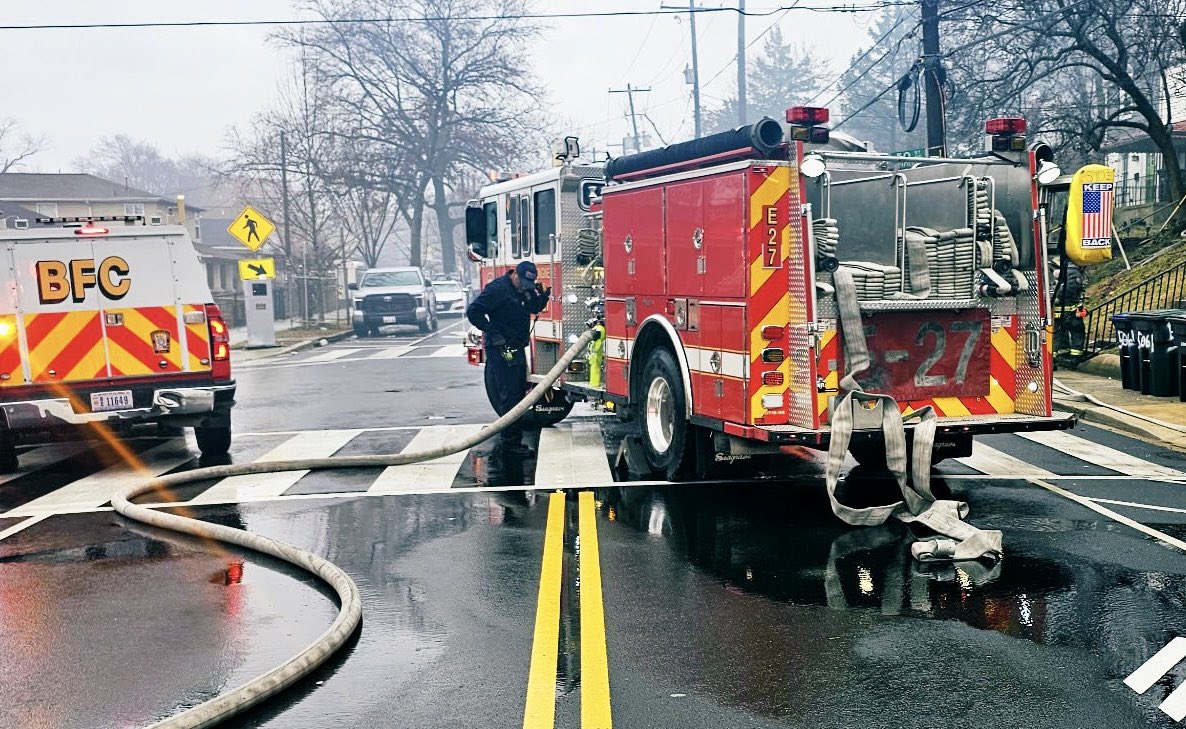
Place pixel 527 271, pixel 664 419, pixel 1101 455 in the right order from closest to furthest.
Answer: pixel 664 419, pixel 1101 455, pixel 527 271

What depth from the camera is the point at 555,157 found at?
1318 cm

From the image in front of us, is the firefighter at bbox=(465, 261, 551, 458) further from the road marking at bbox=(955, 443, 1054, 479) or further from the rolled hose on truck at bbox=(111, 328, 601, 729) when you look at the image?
the road marking at bbox=(955, 443, 1054, 479)

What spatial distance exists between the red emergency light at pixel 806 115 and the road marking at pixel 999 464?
Answer: 353 cm

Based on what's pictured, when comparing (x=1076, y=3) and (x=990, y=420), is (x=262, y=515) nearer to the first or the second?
(x=990, y=420)

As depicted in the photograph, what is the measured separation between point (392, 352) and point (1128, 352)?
55.3 ft

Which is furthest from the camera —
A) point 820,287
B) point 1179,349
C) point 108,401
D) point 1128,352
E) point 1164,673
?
point 1128,352

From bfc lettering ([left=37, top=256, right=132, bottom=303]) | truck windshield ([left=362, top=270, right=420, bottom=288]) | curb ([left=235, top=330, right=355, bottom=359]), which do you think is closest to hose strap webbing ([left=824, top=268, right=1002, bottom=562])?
bfc lettering ([left=37, top=256, right=132, bottom=303])

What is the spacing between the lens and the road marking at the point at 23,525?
28.3 feet

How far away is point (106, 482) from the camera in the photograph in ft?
35.0

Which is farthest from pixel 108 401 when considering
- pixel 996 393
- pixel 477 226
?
pixel 996 393

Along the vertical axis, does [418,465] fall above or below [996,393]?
below

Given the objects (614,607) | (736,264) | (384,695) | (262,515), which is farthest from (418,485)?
(384,695)

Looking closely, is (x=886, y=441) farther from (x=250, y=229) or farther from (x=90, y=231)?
(x=250, y=229)

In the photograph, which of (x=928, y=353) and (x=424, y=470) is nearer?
(x=928, y=353)
